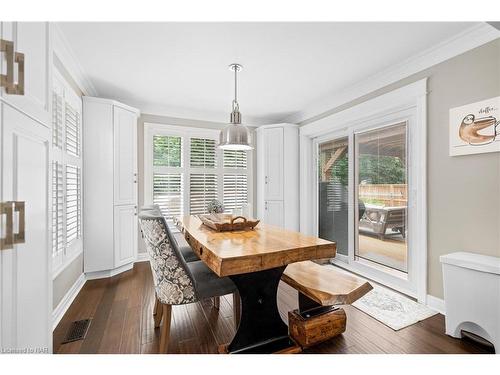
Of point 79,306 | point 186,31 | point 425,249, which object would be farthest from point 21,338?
point 425,249

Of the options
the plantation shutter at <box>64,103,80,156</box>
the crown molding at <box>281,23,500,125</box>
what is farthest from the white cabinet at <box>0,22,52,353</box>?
the crown molding at <box>281,23,500,125</box>

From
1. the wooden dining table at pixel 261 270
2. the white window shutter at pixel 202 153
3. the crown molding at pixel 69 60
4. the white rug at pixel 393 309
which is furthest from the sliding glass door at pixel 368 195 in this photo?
the crown molding at pixel 69 60

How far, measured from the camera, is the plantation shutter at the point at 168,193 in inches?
161

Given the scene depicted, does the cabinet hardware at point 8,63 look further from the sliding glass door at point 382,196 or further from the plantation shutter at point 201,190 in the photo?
the plantation shutter at point 201,190

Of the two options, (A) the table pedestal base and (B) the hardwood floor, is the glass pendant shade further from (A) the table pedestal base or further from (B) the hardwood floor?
(B) the hardwood floor

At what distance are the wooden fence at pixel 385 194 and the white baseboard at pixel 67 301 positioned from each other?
3538 mm

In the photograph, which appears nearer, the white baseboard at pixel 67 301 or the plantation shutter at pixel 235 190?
the white baseboard at pixel 67 301

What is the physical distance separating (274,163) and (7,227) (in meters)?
3.70

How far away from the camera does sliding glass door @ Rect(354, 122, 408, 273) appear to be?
285cm

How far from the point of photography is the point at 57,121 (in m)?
2.38

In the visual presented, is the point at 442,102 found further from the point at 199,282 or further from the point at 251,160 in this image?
the point at 251,160

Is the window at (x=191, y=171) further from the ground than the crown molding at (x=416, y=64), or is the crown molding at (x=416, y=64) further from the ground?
the crown molding at (x=416, y=64)

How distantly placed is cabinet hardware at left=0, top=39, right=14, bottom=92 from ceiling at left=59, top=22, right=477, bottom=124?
1332mm

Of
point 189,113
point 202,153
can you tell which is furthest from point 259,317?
point 189,113
